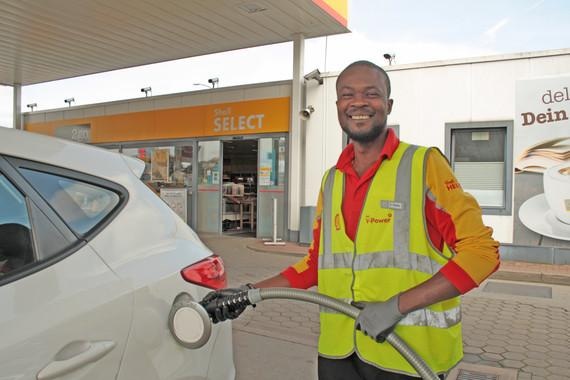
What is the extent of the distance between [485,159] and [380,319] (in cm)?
953

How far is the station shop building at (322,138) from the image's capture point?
9.46 meters

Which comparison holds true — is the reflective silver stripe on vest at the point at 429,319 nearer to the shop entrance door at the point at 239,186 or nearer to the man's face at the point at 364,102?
the man's face at the point at 364,102

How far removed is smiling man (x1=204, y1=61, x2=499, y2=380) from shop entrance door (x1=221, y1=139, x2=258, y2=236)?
37.4 ft

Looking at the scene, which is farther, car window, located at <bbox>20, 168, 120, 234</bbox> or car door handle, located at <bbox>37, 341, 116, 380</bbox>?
car window, located at <bbox>20, 168, 120, 234</bbox>

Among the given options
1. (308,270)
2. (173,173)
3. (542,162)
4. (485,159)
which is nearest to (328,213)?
(308,270)

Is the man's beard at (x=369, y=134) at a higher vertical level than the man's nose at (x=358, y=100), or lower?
lower

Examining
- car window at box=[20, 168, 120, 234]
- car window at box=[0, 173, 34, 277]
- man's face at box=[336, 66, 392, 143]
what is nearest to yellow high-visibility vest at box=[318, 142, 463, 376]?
man's face at box=[336, 66, 392, 143]

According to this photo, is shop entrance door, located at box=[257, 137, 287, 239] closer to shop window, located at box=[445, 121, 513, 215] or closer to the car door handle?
shop window, located at box=[445, 121, 513, 215]

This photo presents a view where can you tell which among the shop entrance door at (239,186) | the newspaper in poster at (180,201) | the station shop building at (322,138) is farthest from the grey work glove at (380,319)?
the newspaper in poster at (180,201)

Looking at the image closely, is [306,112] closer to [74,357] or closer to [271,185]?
[271,185]

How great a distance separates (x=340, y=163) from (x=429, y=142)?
8915mm

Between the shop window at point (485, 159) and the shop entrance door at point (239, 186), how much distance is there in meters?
5.16

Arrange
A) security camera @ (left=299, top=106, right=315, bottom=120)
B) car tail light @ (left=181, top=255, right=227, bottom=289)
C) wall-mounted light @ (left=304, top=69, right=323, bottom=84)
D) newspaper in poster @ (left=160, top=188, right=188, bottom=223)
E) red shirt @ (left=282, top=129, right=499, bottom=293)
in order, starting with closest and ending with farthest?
red shirt @ (left=282, top=129, right=499, bottom=293) → car tail light @ (left=181, top=255, right=227, bottom=289) → wall-mounted light @ (left=304, top=69, right=323, bottom=84) → security camera @ (left=299, top=106, right=315, bottom=120) → newspaper in poster @ (left=160, top=188, right=188, bottom=223)

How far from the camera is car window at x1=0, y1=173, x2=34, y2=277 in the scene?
5.09 feet
